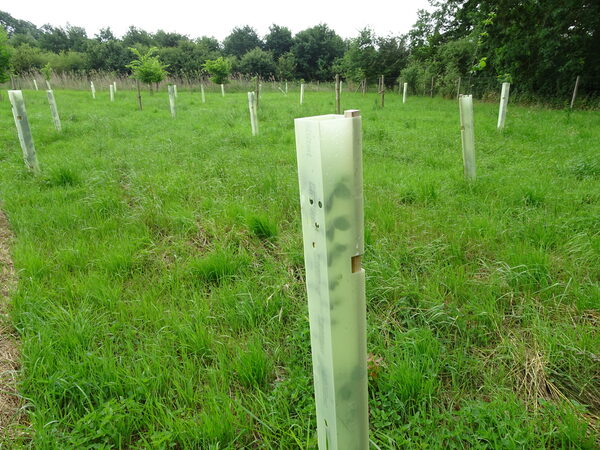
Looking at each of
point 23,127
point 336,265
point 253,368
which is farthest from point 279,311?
point 23,127

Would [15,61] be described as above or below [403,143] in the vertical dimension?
above

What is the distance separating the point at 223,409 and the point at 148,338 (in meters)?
0.71

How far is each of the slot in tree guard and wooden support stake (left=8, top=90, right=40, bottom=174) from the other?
5657 mm

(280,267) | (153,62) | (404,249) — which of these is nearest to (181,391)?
(280,267)

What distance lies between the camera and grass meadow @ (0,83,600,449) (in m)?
1.52

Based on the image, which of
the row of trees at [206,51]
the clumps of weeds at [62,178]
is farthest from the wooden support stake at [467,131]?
the row of trees at [206,51]

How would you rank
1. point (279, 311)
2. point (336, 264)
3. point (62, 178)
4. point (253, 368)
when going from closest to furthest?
1. point (336, 264)
2. point (253, 368)
3. point (279, 311)
4. point (62, 178)

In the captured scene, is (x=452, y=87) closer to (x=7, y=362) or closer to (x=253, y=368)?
(x=253, y=368)

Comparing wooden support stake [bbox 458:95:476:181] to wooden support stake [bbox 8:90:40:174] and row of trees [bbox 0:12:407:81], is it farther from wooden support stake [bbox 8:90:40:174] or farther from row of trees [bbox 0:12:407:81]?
row of trees [bbox 0:12:407:81]

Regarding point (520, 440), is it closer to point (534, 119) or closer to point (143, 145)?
point (143, 145)

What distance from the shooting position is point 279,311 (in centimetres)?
223

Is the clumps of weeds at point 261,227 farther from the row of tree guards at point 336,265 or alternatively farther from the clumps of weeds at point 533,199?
the clumps of weeds at point 533,199

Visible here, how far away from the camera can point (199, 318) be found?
7.06 feet

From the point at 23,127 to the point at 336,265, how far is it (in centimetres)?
594
